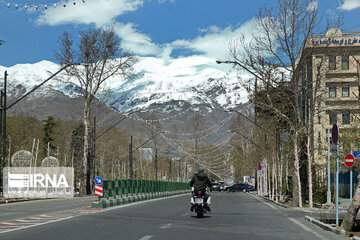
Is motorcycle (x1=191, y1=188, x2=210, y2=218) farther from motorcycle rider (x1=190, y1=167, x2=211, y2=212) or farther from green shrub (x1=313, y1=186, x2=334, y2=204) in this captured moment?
green shrub (x1=313, y1=186, x2=334, y2=204)

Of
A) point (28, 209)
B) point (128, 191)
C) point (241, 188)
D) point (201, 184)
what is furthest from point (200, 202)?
point (241, 188)

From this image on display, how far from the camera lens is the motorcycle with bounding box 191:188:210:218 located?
19922mm

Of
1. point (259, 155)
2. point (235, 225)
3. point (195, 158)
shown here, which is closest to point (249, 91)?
point (235, 225)

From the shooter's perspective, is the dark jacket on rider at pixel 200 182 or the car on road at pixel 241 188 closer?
the dark jacket on rider at pixel 200 182

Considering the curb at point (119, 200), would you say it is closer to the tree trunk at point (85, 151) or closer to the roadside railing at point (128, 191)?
the roadside railing at point (128, 191)

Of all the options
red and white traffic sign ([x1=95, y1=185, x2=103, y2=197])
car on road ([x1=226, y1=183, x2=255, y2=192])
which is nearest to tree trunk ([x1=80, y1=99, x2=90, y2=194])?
red and white traffic sign ([x1=95, y1=185, x2=103, y2=197])

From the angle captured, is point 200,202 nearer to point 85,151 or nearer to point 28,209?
point 28,209

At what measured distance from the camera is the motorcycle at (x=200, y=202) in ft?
65.4

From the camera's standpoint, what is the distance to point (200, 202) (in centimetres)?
2027

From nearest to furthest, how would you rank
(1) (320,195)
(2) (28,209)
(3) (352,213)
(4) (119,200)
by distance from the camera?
(3) (352,213) < (2) (28,209) < (4) (119,200) < (1) (320,195)

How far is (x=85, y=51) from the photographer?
2131 inches

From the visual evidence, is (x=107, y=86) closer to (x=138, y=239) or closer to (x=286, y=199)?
(x=286, y=199)

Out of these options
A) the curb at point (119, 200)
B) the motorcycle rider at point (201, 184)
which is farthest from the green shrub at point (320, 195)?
the motorcycle rider at point (201, 184)

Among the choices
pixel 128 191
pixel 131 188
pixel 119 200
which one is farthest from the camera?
pixel 131 188
